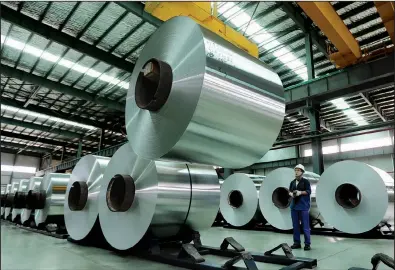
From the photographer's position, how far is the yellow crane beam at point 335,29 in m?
4.66

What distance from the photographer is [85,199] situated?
3.78 metres

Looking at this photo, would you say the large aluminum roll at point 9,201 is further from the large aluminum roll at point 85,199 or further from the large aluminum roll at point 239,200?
the large aluminum roll at point 239,200

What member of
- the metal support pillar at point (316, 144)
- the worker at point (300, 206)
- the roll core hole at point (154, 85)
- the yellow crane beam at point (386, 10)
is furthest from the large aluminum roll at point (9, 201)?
the yellow crane beam at point (386, 10)

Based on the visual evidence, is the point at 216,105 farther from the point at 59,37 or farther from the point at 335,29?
the point at 59,37

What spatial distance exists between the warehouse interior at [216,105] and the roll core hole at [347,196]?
0.12 m

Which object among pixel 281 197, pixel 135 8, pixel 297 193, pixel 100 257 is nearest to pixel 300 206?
pixel 297 193

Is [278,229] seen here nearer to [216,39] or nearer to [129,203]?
[129,203]

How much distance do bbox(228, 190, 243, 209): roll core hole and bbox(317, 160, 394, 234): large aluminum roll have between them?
197 cm

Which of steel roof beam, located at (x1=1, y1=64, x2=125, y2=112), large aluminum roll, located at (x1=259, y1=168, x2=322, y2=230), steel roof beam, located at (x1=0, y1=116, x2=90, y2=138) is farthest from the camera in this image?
steel roof beam, located at (x1=0, y1=116, x2=90, y2=138)

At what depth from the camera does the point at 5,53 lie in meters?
7.79

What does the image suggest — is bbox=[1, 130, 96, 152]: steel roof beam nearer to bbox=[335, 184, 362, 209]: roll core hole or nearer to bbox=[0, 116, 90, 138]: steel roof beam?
bbox=[0, 116, 90, 138]: steel roof beam

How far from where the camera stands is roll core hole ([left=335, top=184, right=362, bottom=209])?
4.64 m

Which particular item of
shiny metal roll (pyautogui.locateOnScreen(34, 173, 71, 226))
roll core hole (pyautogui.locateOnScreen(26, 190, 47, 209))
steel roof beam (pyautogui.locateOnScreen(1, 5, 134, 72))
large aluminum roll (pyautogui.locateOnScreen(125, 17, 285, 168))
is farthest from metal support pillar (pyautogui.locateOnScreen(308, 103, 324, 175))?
large aluminum roll (pyautogui.locateOnScreen(125, 17, 285, 168))

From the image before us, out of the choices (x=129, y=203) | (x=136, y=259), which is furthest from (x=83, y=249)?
(x=129, y=203)
